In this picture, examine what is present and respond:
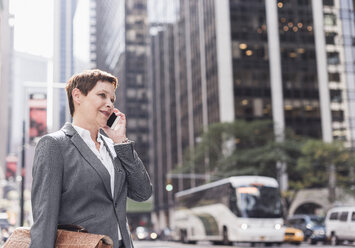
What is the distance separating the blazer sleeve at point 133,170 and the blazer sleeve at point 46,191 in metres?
0.36

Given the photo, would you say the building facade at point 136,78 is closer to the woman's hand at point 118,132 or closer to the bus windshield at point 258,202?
the bus windshield at point 258,202

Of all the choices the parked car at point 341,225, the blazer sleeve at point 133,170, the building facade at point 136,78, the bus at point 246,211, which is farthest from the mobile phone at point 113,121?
the building facade at point 136,78

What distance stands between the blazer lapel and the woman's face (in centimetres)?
14

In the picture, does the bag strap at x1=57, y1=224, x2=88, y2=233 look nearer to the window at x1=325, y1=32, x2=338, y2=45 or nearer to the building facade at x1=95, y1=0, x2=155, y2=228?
the window at x1=325, y1=32, x2=338, y2=45

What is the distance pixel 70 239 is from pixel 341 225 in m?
24.7

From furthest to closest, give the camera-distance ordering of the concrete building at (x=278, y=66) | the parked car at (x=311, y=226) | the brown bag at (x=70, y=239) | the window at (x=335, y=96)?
1. the window at (x=335, y=96)
2. the concrete building at (x=278, y=66)
3. the parked car at (x=311, y=226)
4. the brown bag at (x=70, y=239)

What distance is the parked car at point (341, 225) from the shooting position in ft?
80.8

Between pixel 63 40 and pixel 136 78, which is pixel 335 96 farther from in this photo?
pixel 63 40

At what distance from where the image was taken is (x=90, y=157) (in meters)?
2.69

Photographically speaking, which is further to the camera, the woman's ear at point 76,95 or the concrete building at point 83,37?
the concrete building at point 83,37

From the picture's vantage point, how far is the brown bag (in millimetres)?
2359

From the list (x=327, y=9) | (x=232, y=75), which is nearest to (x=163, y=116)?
(x=232, y=75)

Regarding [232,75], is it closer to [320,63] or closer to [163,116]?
[320,63]

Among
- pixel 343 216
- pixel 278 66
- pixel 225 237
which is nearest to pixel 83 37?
pixel 225 237
